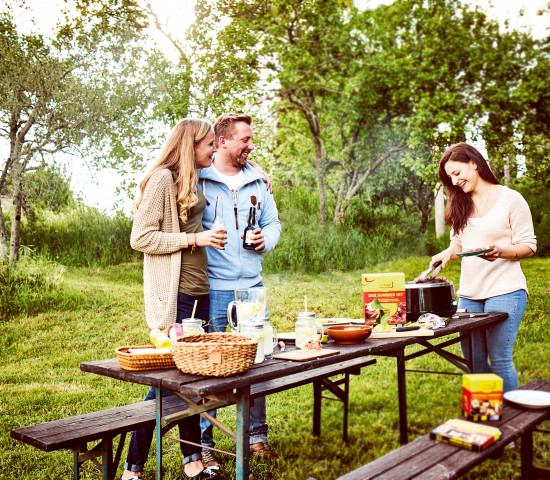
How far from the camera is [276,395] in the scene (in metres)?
4.58

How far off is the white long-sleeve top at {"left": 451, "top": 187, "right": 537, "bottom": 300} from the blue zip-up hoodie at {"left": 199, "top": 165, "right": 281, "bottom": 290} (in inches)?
41.6

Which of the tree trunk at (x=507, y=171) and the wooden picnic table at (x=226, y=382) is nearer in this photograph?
the wooden picnic table at (x=226, y=382)

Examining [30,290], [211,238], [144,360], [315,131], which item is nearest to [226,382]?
[144,360]

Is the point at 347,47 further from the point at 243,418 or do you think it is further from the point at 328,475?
the point at 243,418

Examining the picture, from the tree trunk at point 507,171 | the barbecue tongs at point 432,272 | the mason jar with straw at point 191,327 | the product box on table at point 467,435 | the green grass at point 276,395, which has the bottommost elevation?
the green grass at point 276,395

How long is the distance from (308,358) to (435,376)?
3258 mm

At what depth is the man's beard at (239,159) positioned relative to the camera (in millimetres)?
3033

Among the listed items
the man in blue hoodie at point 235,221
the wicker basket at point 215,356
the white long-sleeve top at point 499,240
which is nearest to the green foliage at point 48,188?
the man in blue hoodie at point 235,221

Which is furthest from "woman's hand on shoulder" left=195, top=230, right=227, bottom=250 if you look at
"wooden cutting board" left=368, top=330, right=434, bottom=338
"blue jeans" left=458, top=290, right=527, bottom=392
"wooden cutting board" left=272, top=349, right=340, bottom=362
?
"blue jeans" left=458, top=290, right=527, bottom=392

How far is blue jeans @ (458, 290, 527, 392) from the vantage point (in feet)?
9.74

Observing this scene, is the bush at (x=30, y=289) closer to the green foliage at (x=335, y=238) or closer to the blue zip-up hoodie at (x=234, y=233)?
the green foliage at (x=335, y=238)

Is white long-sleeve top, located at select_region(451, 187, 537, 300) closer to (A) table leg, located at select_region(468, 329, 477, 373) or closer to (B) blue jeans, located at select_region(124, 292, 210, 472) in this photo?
(A) table leg, located at select_region(468, 329, 477, 373)

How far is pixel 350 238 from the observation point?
9703 millimetres

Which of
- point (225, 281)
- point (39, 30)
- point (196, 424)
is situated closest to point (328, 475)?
point (196, 424)
